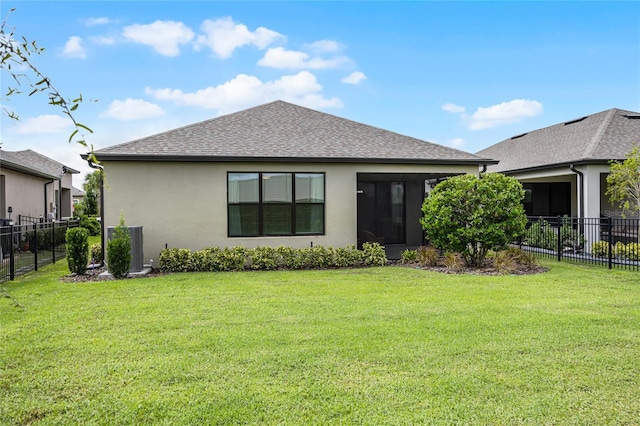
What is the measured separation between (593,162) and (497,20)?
628 centimetres

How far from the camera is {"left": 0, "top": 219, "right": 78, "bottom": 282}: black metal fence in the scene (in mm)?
10031

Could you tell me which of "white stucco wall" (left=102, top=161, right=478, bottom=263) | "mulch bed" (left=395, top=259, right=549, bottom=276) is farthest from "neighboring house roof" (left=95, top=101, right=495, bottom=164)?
"mulch bed" (left=395, top=259, right=549, bottom=276)

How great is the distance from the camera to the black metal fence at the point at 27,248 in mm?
10031

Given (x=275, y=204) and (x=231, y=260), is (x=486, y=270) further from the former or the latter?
(x=231, y=260)

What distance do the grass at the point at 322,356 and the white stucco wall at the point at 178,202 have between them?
10.4ft

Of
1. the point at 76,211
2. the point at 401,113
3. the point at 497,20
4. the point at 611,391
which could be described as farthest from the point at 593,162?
the point at 76,211

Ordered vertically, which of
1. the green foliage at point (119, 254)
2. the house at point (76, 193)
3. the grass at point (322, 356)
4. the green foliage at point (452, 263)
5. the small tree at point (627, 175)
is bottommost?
the grass at point (322, 356)

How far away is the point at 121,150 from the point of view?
11117mm

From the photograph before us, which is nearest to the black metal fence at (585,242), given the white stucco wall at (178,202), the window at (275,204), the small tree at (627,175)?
the small tree at (627,175)

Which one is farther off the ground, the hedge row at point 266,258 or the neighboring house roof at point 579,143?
the neighboring house roof at point 579,143

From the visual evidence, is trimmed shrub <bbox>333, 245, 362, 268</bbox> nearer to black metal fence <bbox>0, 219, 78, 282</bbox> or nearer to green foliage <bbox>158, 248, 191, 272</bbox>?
green foliage <bbox>158, 248, 191, 272</bbox>

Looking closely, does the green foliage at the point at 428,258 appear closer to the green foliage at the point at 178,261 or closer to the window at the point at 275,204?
the window at the point at 275,204

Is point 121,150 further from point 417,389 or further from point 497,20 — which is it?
point 497,20

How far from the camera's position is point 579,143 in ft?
53.9
